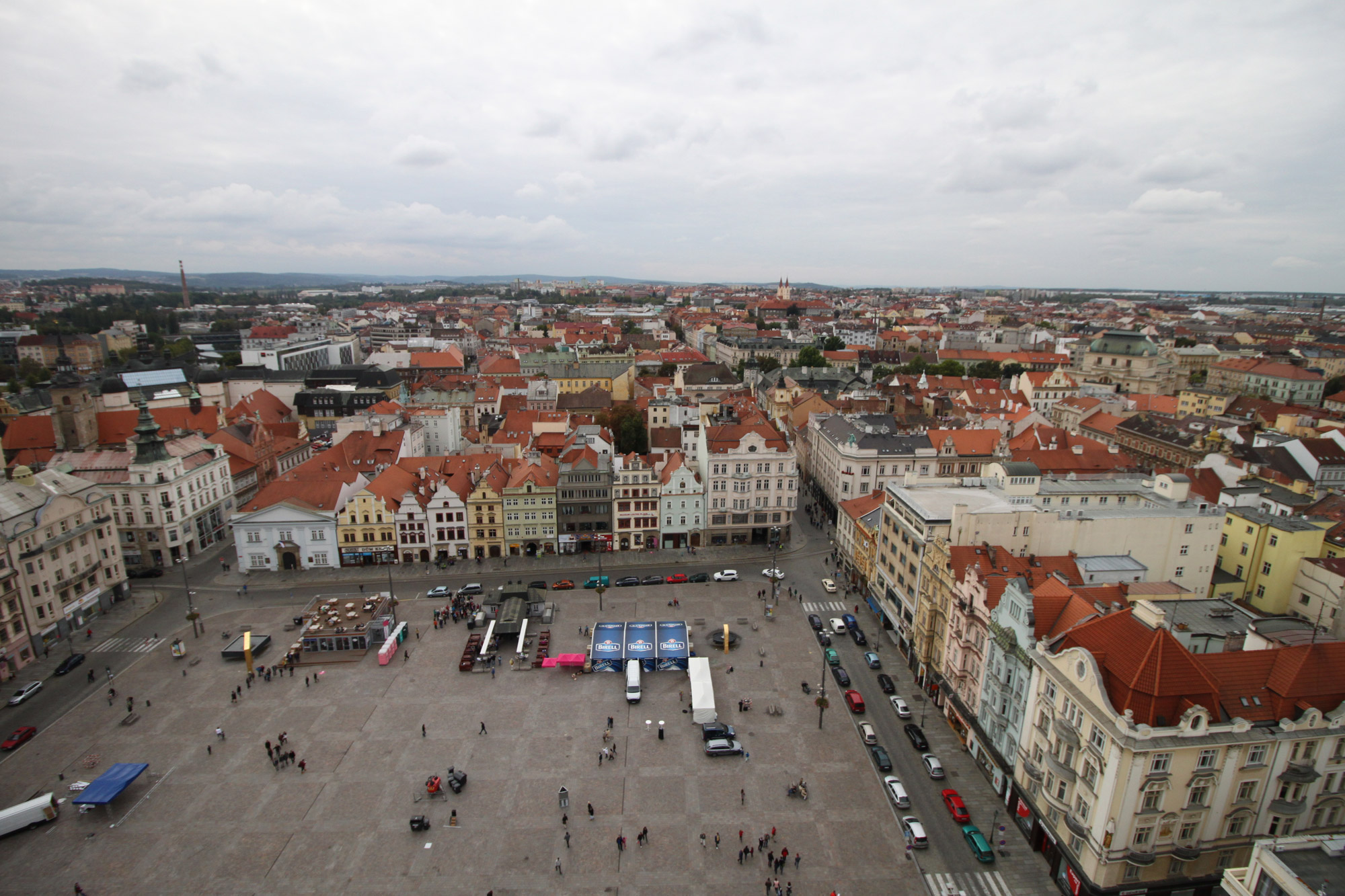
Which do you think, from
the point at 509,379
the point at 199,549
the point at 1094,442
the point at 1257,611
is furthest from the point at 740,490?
the point at 509,379

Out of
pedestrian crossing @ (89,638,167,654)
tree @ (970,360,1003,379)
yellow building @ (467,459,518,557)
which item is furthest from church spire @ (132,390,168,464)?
tree @ (970,360,1003,379)

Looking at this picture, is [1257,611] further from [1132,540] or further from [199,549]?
[199,549]

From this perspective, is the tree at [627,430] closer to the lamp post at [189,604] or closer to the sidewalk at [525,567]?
the sidewalk at [525,567]

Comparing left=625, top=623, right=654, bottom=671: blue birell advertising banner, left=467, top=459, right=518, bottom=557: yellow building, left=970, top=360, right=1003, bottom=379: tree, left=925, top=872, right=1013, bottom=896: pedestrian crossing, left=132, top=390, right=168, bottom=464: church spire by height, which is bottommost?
left=925, top=872, right=1013, bottom=896: pedestrian crossing

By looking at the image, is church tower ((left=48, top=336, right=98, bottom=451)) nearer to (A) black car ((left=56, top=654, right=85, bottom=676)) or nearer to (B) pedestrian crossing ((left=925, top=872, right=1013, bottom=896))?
(A) black car ((left=56, top=654, right=85, bottom=676))

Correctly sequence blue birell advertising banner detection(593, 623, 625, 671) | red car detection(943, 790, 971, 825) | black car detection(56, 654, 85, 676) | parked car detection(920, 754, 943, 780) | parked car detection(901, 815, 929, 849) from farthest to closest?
blue birell advertising banner detection(593, 623, 625, 671), black car detection(56, 654, 85, 676), parked car detection(920, 754, 943, 780), red car detection(943, 790, 971, 825), parked car detection(901, 815, 929, 849)

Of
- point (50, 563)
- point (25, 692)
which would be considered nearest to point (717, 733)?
point (25, 692)

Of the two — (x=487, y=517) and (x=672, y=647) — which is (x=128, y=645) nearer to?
(x=487, y=517)
